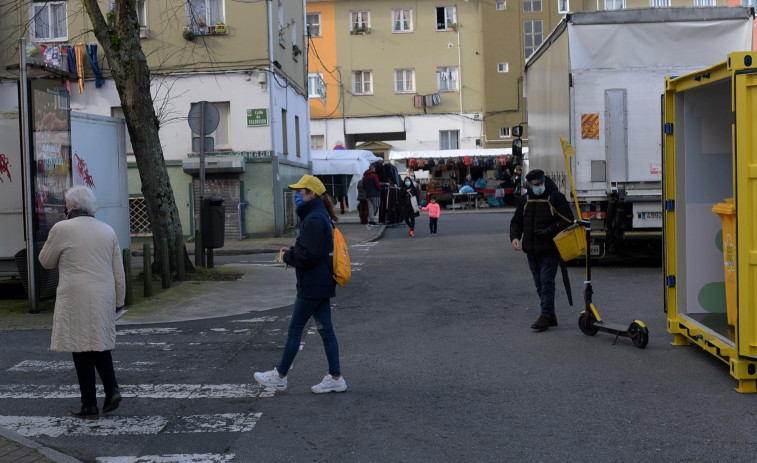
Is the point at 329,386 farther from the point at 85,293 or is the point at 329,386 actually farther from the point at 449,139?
the point at 449,139

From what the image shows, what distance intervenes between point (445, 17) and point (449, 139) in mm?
6476

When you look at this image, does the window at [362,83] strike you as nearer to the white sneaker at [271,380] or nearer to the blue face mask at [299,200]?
the blue face mask at [299,200]

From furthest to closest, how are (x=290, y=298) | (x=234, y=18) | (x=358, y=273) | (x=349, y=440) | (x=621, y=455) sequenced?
1. (x=234, y=18)
2. (x=358, y=273)
3. (x=290, y=298)
4. (x=349, y=440)
5. (x=621, y=455)

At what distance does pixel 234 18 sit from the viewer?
24.3 meters

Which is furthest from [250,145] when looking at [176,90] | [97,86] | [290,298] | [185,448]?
[185,448]

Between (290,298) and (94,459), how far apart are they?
744 centimetres

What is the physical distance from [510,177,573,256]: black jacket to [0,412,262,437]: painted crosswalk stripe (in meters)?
4.23

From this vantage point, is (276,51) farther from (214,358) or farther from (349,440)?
(349,440)

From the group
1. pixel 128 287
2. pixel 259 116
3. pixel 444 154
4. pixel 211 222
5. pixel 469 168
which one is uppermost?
pixel 259 116

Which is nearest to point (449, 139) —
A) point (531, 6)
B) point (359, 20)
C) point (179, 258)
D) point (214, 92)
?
point (359, 20)

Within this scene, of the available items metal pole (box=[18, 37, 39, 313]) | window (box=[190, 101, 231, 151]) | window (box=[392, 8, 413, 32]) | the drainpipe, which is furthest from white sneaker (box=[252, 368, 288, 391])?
window (box=[392, 8, 413, 32])

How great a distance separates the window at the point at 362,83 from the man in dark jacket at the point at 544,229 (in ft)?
130

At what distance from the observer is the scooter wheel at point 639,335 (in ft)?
27.8

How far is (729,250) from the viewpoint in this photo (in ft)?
25.3
